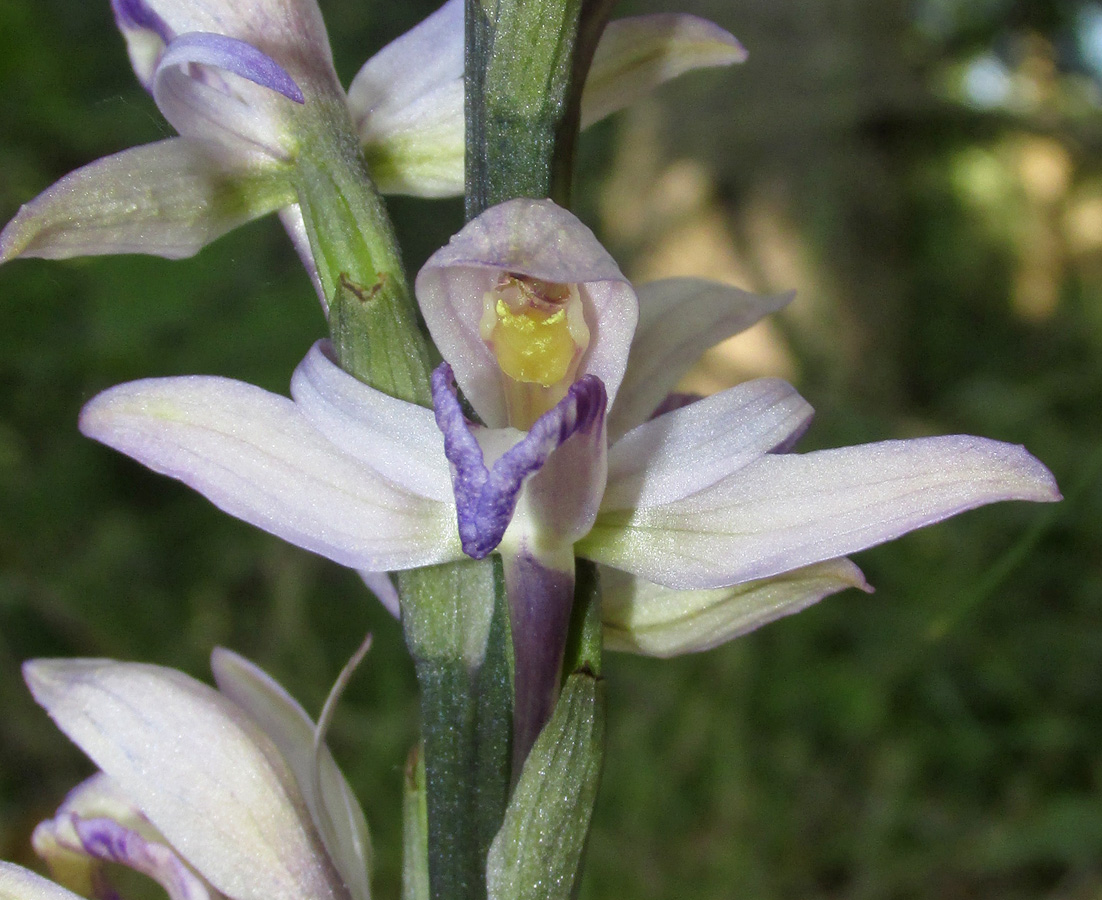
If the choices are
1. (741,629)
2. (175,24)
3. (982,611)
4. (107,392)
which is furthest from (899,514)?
(982,611)

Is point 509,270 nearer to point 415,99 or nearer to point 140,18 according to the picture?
point 415,99

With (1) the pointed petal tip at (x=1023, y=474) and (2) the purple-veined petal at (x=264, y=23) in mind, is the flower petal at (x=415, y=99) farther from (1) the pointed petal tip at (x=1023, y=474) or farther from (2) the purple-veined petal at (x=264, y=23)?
(1) the pointed petal tip at (x=1023, y=474)

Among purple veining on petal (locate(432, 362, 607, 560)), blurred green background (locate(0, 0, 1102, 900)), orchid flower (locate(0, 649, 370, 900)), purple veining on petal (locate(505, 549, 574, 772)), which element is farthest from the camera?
blurred green background (locate(0, 0, 1102, 900))

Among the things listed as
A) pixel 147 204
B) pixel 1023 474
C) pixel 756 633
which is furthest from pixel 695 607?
pixel 756 633

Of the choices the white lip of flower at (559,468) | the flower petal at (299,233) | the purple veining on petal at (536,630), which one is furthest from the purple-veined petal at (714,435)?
the flower petal at (299,233)

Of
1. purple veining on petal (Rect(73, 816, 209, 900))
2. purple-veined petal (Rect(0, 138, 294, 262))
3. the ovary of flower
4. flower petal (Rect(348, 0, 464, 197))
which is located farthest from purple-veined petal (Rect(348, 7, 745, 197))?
purple veining on petal (Rect(73, 816, 209, 900))

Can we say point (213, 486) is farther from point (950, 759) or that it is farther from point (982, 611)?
point (982, 611)

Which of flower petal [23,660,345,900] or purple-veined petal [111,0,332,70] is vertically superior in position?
purple-veined petal [111,0,332,70]

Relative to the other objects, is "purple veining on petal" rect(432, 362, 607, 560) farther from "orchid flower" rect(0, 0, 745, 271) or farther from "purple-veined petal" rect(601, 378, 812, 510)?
"orchid flower" rect(0, 0, 745, 271)
